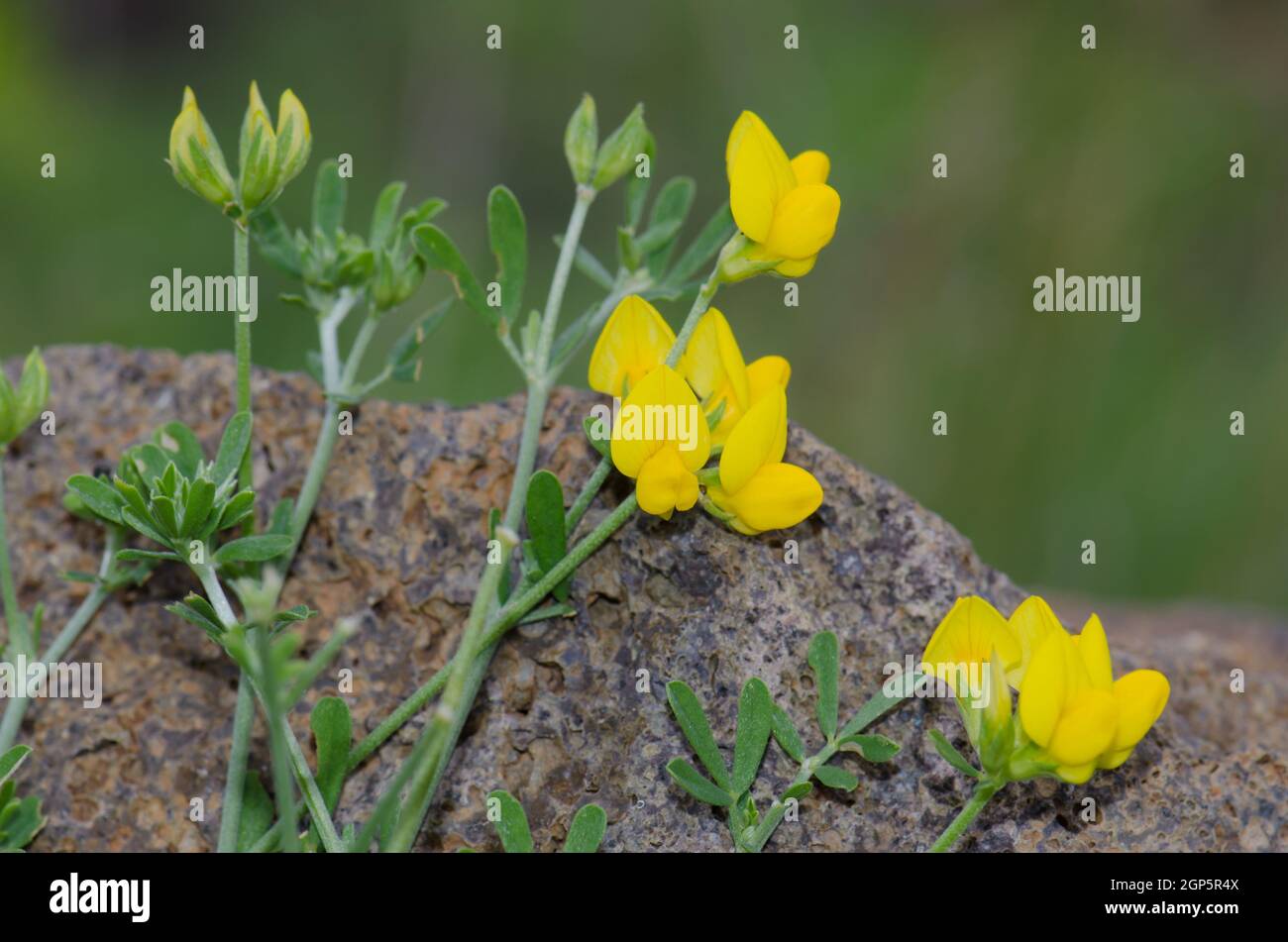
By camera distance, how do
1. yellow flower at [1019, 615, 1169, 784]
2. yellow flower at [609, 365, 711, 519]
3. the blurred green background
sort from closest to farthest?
yellow flower at [1019, 615, 1169, 784] < yellow flower at [609, 365, 711, 519] < the blurred green background

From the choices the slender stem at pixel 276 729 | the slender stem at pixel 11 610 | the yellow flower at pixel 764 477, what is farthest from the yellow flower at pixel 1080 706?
the slender stem at pixel 11 610

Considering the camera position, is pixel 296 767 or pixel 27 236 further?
pixel 27 236

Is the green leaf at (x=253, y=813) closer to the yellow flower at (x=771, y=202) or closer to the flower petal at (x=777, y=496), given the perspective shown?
the flower petal at (x=777, y=496)

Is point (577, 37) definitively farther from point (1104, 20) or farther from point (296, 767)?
point (296, 767)

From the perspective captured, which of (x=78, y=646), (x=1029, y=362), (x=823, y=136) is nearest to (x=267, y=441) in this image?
(x=78, y=646)

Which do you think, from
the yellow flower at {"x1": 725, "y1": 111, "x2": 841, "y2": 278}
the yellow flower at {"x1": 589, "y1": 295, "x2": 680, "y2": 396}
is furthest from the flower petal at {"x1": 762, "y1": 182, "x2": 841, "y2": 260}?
the yellow flower at {"x1": 589, "y1": 295, "x2": 680, "y2": 396}

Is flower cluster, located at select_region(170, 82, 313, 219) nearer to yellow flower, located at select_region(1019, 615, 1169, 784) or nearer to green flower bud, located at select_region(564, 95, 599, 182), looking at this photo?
green flower bud, located at select_region(564, 95, 599, 182)
